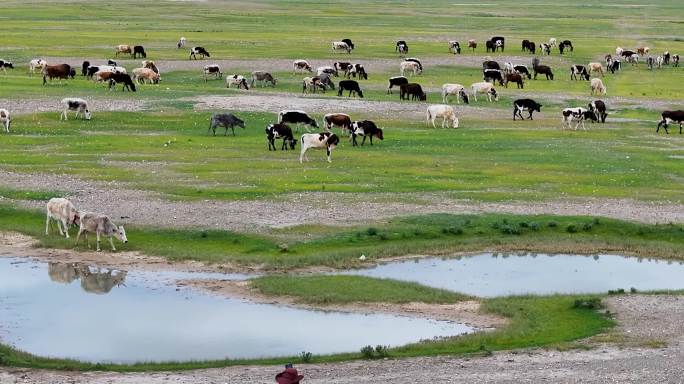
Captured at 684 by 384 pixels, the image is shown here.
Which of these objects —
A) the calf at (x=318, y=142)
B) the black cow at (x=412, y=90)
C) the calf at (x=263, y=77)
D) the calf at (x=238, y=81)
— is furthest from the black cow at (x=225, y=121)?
the calf at (x=263, y=77)

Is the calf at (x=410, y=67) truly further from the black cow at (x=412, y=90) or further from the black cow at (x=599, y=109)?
the black cow at (x=599, y=109)

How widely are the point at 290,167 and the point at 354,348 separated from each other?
1967 cm

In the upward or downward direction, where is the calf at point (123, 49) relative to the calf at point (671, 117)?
upward

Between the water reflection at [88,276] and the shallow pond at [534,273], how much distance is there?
6.13 metres

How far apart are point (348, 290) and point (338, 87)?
139ft

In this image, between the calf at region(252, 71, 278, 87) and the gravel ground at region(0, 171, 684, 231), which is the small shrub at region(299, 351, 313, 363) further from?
the calf at region(252, 71, 278, 87)

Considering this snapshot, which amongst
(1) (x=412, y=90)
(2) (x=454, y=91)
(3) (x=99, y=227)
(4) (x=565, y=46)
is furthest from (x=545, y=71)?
(3) (x=99, y=227)

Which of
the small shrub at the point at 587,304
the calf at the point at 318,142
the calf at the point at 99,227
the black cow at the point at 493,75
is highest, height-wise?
the black cow at the point at 493,75

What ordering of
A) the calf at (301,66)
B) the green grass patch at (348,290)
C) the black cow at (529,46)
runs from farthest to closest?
the black cow at (529,46)
the calf at (301,66)
the green grass patch at (348,290)

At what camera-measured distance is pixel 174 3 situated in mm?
166750

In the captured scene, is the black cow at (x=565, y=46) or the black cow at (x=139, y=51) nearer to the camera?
the black cow at (x=139, y=51)

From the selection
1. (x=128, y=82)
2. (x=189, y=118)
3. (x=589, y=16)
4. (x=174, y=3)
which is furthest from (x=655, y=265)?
(x=174, y=3)

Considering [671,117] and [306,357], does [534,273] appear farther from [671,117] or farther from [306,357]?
[671,117]

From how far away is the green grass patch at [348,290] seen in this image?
2630 centimetres
